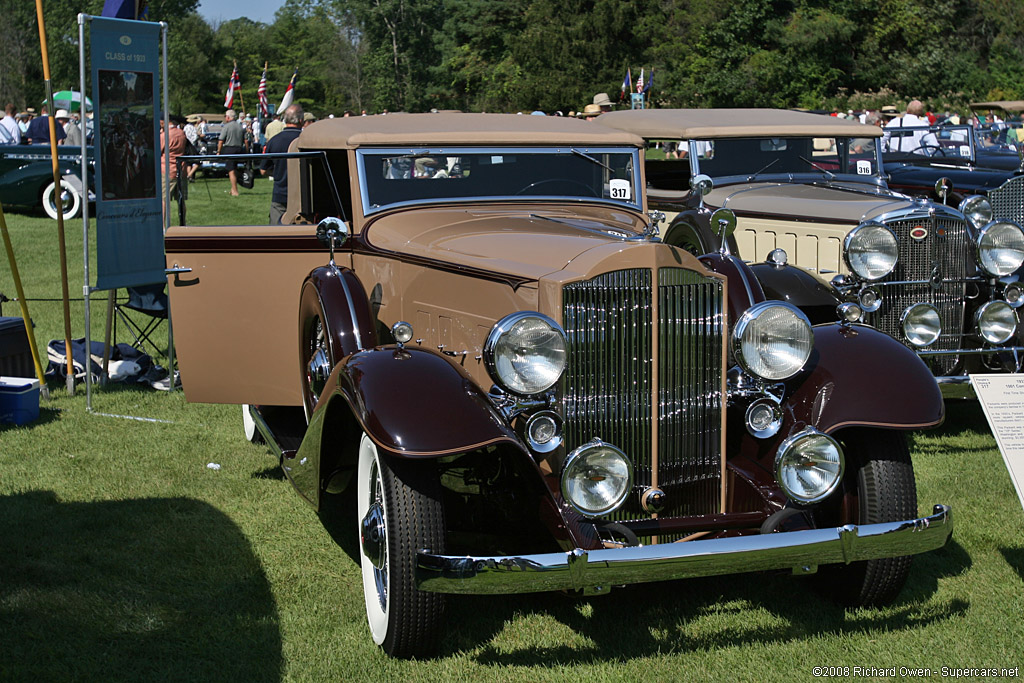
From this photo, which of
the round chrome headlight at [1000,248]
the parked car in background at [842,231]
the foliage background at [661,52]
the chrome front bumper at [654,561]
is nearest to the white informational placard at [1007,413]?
the chrome front bumper at [654,561]

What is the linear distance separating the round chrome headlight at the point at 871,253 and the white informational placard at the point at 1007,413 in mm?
2061

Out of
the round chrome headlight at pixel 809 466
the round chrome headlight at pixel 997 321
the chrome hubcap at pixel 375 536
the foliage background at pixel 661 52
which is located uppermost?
the foliage background at pixel 661 52

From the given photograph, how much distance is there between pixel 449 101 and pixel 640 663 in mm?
49211

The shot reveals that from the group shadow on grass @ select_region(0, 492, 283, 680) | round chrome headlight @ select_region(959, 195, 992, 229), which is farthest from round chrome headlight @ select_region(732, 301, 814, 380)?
round chrome headlight @ select_region(959, 195, 992, 229)

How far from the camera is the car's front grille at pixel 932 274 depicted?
5895 mm

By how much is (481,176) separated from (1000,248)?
125 inches

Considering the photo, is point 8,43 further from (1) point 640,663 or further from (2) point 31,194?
(1) point 640,663

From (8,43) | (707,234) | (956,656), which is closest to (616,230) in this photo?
(956,656)

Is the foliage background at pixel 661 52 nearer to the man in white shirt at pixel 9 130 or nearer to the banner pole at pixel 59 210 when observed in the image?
the man in white shirt at pixel 9 130

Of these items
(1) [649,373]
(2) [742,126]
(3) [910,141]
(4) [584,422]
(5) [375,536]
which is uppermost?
(3) [910,141]

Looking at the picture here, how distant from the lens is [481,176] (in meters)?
4.76

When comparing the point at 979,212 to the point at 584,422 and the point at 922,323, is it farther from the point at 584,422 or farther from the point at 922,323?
the point at 584,422

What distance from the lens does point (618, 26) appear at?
126ft

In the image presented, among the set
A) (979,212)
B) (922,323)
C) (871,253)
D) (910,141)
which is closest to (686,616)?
(922,323)
